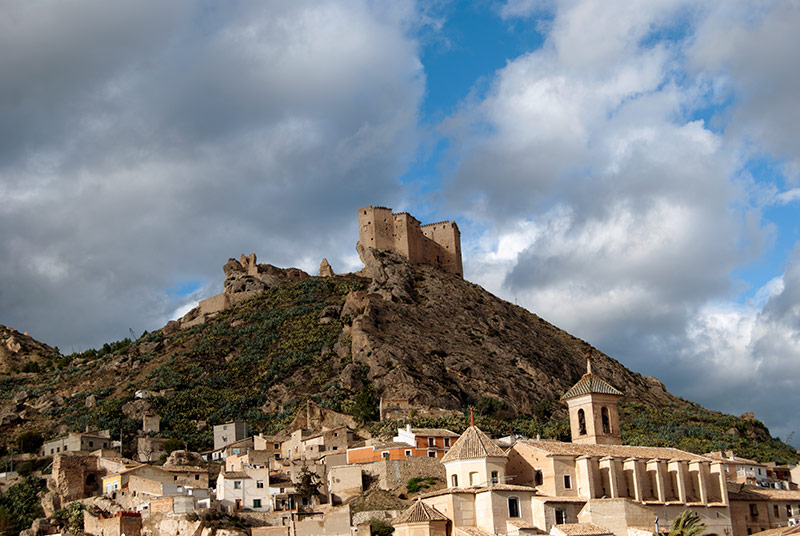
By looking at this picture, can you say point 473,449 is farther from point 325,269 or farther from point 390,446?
point 325,269

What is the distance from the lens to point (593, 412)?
4962cm

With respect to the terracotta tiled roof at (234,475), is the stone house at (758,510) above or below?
below

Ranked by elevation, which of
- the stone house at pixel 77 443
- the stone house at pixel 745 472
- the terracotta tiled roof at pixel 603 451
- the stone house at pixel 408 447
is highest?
the stone house at pixel 77 443

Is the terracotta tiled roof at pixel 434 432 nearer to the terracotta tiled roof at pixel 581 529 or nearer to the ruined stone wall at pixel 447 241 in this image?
the terracotta tiled roof at pixel 581 529

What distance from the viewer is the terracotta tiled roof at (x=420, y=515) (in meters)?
41.6

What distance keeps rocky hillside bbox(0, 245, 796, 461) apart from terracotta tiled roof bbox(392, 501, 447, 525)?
23.0 metres

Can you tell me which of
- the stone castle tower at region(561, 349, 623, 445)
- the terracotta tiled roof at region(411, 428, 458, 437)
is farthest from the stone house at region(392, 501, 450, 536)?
the terracotta tiled roof at region(411, 428, 458, 437)

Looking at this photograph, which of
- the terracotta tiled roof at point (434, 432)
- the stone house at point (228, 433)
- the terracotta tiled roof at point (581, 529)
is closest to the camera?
the terracotta tiled roof at point (581, 529)

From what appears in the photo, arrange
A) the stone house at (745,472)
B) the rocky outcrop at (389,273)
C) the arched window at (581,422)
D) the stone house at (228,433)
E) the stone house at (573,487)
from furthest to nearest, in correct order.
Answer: the rocky outcrop at (389,273), the stone house at (228,433), the stone house at (745,472), the arched window at (581,422), the stone house at (573,487)

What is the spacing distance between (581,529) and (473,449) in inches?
234

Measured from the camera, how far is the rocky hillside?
Result: 76750mm

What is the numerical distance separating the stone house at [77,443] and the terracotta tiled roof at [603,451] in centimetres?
3651

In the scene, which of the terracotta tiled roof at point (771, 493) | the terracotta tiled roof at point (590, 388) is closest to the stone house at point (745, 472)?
the terracotta tiled roof at point (771, 493)

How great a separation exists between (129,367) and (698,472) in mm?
60762
